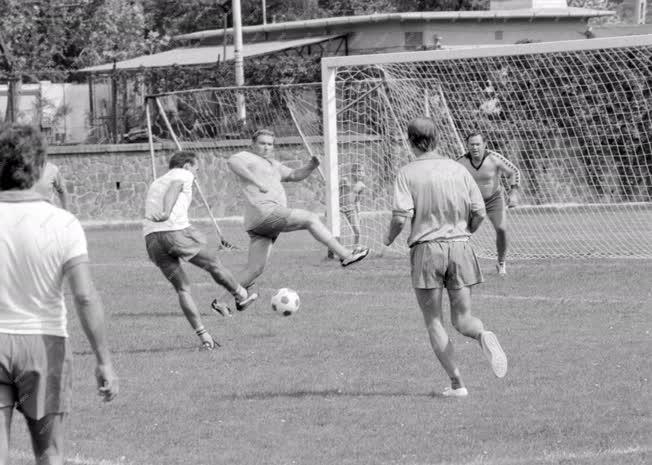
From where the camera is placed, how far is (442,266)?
784 centimetres

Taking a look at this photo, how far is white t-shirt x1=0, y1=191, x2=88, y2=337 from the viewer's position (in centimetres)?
469

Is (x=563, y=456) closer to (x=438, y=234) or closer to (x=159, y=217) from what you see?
(x=438, y=234)

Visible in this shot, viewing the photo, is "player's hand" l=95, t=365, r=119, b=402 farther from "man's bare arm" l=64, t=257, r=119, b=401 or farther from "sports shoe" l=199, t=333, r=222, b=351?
"sports shoe" l=199, t=333, r=222, b=351

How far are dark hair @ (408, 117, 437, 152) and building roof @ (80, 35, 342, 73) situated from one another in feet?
79.4

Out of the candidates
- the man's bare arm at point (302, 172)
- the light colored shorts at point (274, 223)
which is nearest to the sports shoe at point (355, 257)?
the light colored shorts at point (274, 223)

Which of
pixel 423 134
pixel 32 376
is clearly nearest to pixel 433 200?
pixel 423 134

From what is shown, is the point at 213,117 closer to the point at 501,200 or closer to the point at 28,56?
the point at 501,200

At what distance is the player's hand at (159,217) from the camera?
1044 centimetres

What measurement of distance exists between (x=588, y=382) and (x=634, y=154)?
16.0 m

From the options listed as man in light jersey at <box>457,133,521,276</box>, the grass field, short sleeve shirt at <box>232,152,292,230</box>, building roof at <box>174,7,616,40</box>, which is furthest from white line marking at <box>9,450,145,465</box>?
building roof at <box>174,7,616,40</box>

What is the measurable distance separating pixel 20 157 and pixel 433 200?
3.72 meters

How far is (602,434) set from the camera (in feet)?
22.3

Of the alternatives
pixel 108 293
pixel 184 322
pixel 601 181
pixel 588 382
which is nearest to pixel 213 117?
pixel 601 181

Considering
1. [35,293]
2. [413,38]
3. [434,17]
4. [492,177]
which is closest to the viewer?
[35,293]
